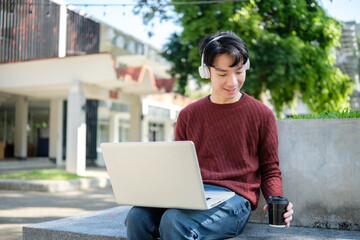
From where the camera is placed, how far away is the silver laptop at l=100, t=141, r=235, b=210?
1854mm

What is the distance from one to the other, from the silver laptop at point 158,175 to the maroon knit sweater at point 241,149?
21 centimetres

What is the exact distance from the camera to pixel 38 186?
9.09m

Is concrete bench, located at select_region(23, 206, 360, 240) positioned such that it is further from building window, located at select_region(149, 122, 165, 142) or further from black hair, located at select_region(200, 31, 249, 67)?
building window, located at select_region(149, 122, 165, 142)

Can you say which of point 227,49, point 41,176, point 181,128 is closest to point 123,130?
point 41,176

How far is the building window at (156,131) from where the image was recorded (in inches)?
999

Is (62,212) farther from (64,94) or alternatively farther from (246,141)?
(64,94)

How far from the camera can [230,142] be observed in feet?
7.81

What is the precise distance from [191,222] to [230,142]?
0.62 metres

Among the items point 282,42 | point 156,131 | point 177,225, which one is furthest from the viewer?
point 156,131

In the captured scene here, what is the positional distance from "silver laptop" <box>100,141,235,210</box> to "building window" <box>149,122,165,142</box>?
22.9 metres

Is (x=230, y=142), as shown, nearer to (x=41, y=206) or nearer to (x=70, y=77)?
(x=41, y=206)

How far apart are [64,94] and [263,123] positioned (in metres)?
13.9

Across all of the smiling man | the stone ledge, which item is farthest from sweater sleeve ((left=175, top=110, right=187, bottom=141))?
the stone ledge

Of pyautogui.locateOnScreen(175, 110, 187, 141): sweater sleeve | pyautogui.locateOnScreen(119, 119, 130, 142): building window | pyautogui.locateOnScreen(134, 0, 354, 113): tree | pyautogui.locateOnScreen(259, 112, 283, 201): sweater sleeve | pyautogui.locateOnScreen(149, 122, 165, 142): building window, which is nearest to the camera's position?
pyautogui.locateOnScreen(259, 112, 283, 201): sweater sleeve
